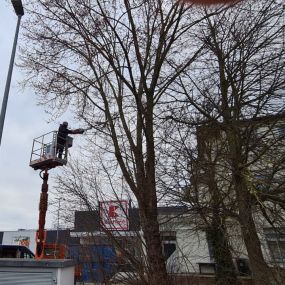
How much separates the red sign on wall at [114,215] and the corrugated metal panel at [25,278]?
2.88m

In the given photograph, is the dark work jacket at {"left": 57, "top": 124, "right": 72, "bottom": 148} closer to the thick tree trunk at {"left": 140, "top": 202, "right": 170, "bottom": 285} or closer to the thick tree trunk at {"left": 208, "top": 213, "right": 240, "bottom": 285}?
the thick tree trunk at {"left": 140, "top": 202, "right": 170, "bottom": 285}

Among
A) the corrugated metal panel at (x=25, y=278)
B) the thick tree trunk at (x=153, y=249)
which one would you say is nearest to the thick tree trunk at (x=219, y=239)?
the thick tree trunk at (x=153, y=249)

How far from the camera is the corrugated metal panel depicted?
5.45m

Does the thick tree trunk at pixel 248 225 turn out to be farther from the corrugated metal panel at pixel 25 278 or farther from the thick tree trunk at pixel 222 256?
the corrugated metal panel at pixel 25 278

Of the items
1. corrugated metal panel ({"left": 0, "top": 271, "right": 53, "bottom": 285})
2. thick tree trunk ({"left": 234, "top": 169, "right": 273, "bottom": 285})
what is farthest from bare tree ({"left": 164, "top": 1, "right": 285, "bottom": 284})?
corrugated metal panel ({"left": 0, "top": 271, "right": 53, "bottom": 285})

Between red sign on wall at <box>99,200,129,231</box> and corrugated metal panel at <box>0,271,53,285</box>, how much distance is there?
288 centimetres

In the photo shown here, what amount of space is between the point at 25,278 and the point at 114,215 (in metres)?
3.39

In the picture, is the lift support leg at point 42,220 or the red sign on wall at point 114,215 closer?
the red sign on wall at point 114,215

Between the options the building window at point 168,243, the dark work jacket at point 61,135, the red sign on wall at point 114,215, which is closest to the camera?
the building window at point 168,243

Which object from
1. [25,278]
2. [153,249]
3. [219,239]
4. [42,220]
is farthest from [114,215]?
[42,220]

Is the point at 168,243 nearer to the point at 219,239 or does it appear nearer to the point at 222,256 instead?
the point at 219,239

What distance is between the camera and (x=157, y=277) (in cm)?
640

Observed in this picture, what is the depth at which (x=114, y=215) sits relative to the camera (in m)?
8.67

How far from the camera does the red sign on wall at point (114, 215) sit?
8414 millimetres
